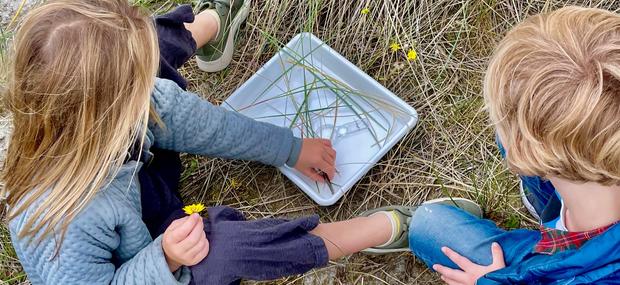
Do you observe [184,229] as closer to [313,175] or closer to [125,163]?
[125,163]

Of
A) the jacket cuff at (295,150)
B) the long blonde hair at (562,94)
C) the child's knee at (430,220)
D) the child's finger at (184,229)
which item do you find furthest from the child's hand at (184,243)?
the long blonde hair at (562,94)

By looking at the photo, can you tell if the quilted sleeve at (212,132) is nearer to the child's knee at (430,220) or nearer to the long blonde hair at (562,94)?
the child's knee at (430,220)

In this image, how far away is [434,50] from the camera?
171 cm

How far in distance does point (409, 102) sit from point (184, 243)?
0.74 metres

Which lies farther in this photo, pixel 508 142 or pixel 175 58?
pixel 175 58

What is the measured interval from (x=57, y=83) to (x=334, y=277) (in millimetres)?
810

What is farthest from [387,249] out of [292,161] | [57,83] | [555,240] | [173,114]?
[57,83]

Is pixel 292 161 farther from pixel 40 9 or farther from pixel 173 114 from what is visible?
pixel 40 9

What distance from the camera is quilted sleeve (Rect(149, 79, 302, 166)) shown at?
1388 millimetres

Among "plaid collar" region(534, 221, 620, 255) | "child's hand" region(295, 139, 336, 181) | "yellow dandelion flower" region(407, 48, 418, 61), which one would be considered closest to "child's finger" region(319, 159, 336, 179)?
"child's hand" region(295, 139, 336, 181)

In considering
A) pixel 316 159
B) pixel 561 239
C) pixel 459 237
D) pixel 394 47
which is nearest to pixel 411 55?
pixel 394 47

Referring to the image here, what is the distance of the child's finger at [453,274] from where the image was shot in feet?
4.29

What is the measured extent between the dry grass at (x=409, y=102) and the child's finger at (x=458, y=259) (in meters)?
0.22

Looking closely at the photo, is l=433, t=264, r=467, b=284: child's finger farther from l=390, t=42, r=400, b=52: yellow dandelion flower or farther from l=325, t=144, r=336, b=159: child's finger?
l=390, t=42, r=400, b=52: yellow dandelion flower
